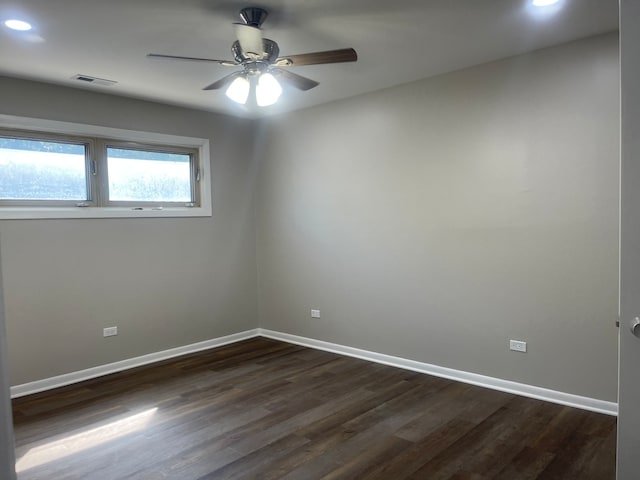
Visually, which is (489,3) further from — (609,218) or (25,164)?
(25,164)

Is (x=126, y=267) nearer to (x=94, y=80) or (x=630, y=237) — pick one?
(x=94, y=80)

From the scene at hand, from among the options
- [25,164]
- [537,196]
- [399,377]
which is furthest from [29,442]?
[537,196]

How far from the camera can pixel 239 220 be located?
17.2ft

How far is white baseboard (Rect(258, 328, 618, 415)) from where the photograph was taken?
124 inches

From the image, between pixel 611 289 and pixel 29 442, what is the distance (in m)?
3.99

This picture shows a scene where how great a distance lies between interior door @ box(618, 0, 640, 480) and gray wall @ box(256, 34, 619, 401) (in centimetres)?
201

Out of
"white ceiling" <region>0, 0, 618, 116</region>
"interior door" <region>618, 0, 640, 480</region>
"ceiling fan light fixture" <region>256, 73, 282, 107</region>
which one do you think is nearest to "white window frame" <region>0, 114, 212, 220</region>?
"white ceiling" <region>0, 0, 618, 116</region>

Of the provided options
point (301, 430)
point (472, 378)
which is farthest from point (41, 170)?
point (472, 378)

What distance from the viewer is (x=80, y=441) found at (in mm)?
2877

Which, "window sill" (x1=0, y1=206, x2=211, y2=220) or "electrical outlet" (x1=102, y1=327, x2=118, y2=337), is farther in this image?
"electrical outlet" (x1=102, y1=327, x2=118, y2=337)

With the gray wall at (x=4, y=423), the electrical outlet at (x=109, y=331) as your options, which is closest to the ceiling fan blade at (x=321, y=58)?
the gray wall at (x=4, y=423)

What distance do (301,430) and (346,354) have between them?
1700mm

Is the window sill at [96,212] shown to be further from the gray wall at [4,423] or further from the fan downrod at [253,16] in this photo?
the gray wall at [4,423]

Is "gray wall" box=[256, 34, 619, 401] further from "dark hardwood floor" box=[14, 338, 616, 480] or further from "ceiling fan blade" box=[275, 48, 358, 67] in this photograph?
"ceiling fan blade" box=[275, 48, 358, 67]
